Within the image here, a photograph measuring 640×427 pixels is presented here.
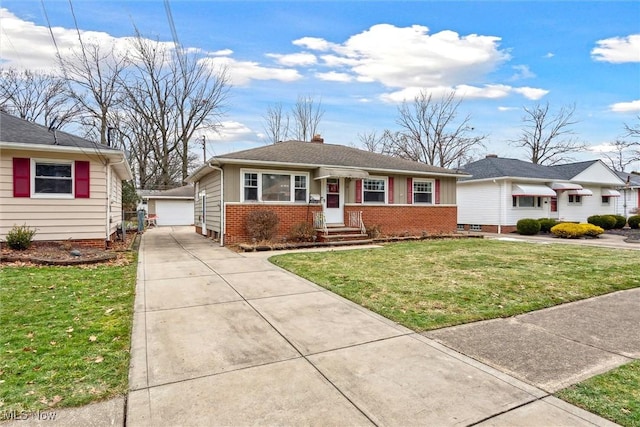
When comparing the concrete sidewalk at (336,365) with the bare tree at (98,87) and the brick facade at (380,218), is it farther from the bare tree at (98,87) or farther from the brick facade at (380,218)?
the bare tree at (98,87)

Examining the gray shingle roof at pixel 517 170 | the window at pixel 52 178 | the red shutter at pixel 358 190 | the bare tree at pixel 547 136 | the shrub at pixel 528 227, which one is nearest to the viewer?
the window at pixel 52 178

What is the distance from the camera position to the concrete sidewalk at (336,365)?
238cm

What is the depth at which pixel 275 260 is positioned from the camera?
8.80 meters

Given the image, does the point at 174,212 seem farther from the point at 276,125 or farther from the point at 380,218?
the point at 380,218

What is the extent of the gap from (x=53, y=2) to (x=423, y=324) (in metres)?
8.23

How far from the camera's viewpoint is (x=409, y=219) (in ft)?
50.6

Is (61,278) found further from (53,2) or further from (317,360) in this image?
(317,360)

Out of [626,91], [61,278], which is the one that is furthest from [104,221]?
[626,91]

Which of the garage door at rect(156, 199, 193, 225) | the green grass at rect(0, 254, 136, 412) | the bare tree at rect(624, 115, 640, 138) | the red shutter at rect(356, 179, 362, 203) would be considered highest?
the bare tree at rect(624, 115, 640, 138)

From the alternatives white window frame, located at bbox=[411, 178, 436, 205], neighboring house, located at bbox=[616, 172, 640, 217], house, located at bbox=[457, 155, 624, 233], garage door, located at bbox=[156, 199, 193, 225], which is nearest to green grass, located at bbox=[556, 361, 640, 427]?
white window frame, located at bbox=[411, 178, 436, 205]

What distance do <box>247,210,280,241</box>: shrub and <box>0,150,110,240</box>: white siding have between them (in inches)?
168

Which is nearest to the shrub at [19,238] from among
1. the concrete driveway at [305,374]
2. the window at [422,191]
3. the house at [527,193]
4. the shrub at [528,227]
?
the concrete driveway at [305,374]

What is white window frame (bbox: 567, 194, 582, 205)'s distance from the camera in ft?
70.6

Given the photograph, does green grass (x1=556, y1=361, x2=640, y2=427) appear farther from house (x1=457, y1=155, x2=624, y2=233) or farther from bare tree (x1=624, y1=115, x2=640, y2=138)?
bare tree (x1=624, y1=115, x2=640, y2=138)
